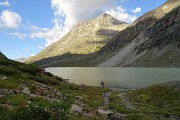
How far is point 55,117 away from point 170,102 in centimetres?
2864

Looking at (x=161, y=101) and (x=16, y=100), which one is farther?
(x=161, y=101)

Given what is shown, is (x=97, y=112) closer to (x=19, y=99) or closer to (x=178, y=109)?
(x=19, y=99)

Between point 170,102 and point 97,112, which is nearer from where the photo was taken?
point 97,112

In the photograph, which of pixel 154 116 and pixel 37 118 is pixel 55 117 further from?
pixel 154 116

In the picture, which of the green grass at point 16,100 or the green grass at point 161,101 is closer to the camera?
the green grass at point 16,100

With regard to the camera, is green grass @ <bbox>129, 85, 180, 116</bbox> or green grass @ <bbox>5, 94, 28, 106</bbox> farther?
green grass @ <bbox>129, 85, 180, 116</bbox>

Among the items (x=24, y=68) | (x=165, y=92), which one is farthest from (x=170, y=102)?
(x=24, y=68)

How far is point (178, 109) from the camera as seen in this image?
3406cm

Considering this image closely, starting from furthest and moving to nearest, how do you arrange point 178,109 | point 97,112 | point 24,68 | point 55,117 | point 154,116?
1. point 24,68
2. point 178,109
3. point 154,116
4. point 97,112
5. point 55,117

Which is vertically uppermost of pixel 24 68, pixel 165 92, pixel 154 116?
pixel 24 68

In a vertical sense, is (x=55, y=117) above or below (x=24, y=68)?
below

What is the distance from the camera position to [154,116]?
30656 millimetres

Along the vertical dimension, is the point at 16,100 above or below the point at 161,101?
above

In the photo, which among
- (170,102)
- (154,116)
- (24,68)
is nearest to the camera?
(154,116)
